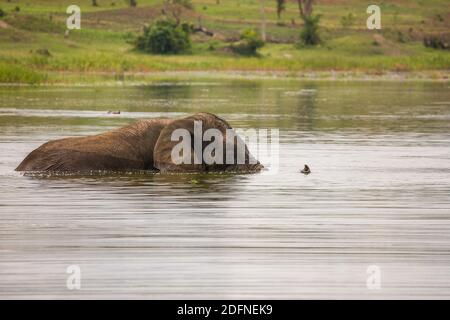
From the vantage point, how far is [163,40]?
3541 inches

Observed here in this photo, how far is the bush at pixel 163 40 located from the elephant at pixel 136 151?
6821 centimetres

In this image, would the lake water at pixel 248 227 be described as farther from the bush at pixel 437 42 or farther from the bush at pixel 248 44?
the bush at pixel 437 42

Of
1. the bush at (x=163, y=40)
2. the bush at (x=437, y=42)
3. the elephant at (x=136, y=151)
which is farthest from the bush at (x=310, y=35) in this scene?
the elephant at (x=136, y=151)

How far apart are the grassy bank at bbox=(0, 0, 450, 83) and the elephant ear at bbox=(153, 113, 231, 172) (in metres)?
38.3

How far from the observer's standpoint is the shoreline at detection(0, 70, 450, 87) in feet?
223

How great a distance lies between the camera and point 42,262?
1348cm

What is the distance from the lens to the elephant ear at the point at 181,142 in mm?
20859

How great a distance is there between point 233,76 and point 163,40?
10349 mm

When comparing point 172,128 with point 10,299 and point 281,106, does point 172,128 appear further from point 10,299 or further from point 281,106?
point 281,106

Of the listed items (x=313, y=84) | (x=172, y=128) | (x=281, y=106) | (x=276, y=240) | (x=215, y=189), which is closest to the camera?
(x=276, y=240)

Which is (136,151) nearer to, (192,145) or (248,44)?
(192,145)
